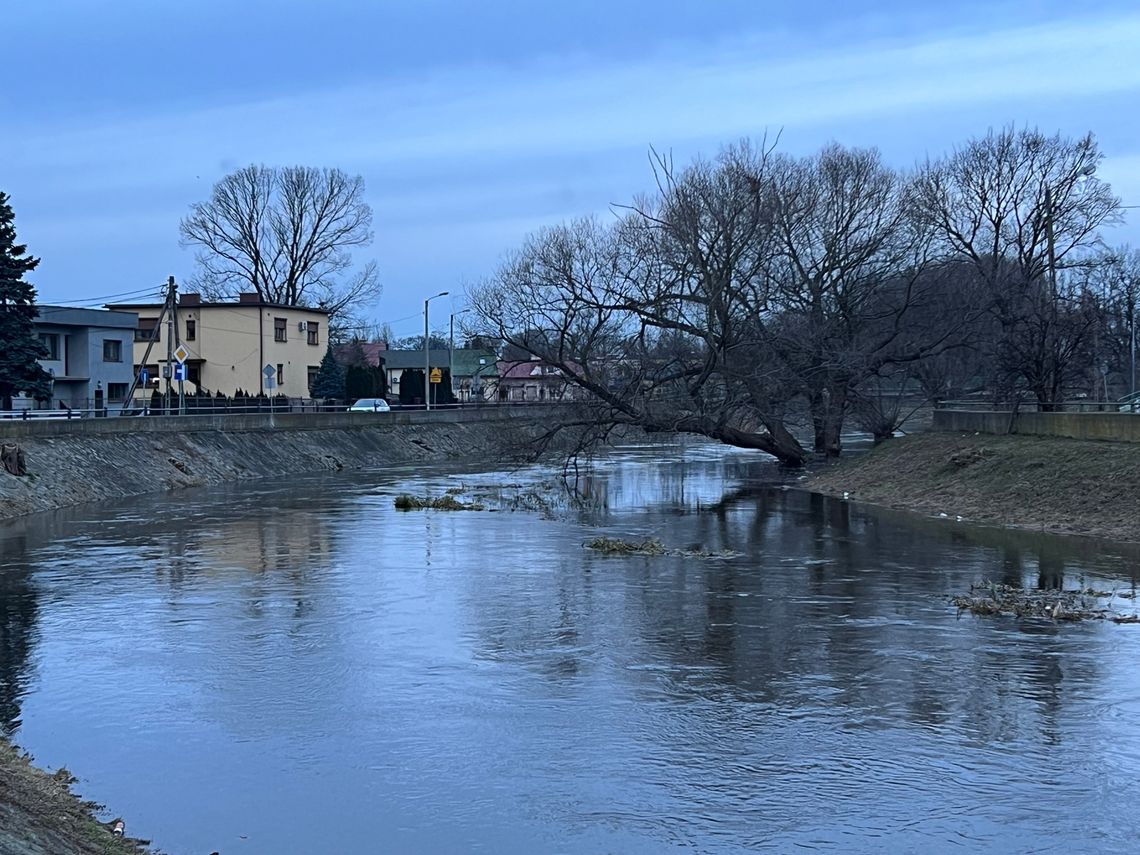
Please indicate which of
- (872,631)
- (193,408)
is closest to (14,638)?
(872,631)

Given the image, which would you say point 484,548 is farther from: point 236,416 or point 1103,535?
point 236,416

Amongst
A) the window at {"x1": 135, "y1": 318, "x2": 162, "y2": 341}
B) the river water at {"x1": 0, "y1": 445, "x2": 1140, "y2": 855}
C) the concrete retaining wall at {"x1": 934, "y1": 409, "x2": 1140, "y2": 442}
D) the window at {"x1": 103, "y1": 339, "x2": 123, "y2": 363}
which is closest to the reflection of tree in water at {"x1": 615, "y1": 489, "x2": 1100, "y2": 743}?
the river water at {"x1": 0, "y1": 445, "x2": 1140, "y2": 855}

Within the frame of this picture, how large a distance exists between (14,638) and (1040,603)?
1580 centimetres

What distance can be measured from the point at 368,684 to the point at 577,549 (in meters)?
13.5

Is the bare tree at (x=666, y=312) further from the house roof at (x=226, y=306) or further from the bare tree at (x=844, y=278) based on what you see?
the house roof at (x=226, y=306)

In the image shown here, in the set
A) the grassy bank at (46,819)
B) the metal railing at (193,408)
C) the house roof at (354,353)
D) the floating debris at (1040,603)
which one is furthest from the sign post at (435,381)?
the grassy bank at (46,819)

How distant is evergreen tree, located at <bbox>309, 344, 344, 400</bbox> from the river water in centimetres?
6463

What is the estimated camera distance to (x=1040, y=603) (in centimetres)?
2064

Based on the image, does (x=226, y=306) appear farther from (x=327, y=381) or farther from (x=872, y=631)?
(x=872, y=631)

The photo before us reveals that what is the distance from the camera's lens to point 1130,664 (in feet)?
54.0

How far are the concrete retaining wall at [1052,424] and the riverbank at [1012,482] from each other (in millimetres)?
441

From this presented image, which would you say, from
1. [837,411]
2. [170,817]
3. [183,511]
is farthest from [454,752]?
[837,411]

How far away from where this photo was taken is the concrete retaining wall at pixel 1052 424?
34656 mm

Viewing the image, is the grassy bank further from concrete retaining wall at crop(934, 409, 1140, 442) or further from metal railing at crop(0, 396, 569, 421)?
metal railing at crop(0, 396, 569, 421)
